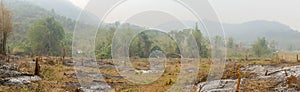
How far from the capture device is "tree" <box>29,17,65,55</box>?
7531cm

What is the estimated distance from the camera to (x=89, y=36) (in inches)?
Result: 3787

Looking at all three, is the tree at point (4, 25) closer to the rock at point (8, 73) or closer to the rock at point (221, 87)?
the rock at point (8, 73)

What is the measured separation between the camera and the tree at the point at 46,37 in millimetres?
75312

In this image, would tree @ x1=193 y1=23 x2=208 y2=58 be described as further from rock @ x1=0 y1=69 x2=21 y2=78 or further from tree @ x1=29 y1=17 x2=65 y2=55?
rock @ x1=0 y1=69 x2=21 y2=78

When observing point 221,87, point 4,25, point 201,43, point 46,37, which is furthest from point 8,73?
point 201,43

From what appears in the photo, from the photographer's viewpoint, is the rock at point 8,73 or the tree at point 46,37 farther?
the tree at point 46,37

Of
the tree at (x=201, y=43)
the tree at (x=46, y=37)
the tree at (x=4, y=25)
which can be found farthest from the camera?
the tree at (x=201, y=43)

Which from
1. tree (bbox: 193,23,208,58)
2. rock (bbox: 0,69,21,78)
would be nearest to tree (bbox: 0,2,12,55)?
rock (bbox: 0,69,21,78)

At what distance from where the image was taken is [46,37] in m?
77.1

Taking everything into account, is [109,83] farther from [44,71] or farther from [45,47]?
[45,47]

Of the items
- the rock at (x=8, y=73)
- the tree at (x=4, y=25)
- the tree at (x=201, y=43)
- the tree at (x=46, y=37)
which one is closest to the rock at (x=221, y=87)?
the rock at (x=8, y=73)

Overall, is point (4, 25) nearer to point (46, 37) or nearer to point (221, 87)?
point (46, 37)

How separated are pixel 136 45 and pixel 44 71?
56554mm

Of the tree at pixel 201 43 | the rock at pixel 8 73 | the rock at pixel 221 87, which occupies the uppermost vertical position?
the tree at pixel 201 43
